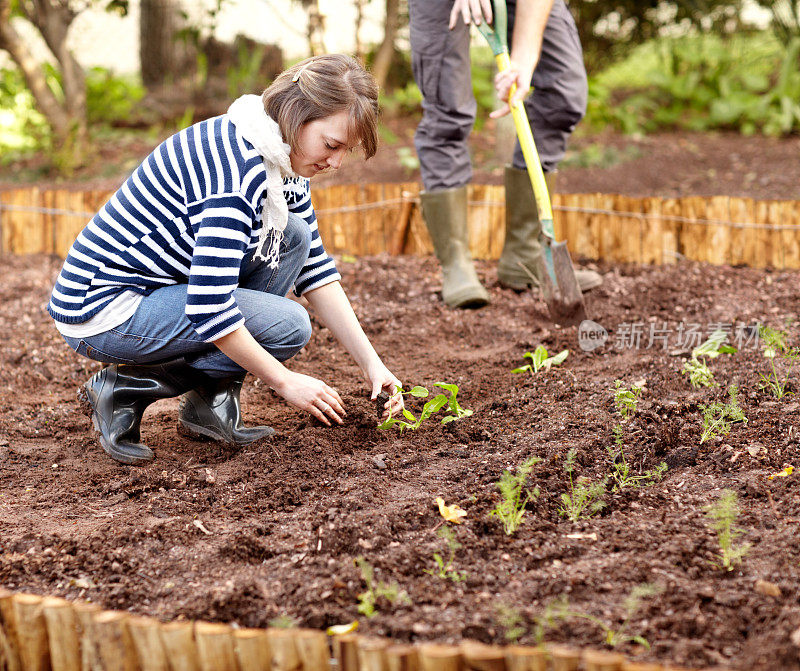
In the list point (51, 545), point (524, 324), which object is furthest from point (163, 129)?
point (51, 545)

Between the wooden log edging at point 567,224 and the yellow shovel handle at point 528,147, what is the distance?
1.01 metres

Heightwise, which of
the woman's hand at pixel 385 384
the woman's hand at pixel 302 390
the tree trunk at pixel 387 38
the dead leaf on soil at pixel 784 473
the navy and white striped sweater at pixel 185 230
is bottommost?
the dead leaf on soil at pixel 784 473

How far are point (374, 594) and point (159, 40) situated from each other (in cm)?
768

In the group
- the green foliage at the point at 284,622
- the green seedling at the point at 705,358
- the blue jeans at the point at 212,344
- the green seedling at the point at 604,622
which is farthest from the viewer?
the green seedling at the point at 705,358

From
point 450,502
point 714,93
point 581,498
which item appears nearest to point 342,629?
point 450,502

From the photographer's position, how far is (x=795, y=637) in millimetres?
1491

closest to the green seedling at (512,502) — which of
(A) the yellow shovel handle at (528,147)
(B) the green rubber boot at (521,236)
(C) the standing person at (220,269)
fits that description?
(C) the standing person at (220,269)

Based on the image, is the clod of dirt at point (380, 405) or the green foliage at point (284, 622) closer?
the green foliage at point (284, 622)

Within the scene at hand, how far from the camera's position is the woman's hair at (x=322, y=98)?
209 cm

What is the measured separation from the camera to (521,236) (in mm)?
4078

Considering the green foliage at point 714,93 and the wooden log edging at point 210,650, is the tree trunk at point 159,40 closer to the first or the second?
the green foliage at point 714,93

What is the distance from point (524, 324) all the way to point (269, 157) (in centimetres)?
178

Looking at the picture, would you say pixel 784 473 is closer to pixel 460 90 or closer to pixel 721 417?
pixel 721 417

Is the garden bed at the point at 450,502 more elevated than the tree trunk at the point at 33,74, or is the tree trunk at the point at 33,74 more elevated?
the tree trunk at the point at 33,74
